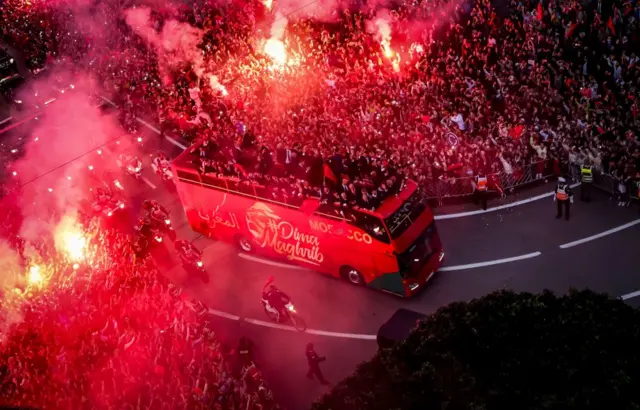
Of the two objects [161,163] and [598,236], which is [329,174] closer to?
[598,236]

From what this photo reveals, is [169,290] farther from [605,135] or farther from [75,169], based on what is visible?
[605,135]

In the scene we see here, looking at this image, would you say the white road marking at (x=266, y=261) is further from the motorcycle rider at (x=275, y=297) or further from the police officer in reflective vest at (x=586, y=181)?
the police officer in reflective vest at (x=586, y=181)

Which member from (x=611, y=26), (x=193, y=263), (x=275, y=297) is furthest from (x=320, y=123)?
(x=611, y=26)

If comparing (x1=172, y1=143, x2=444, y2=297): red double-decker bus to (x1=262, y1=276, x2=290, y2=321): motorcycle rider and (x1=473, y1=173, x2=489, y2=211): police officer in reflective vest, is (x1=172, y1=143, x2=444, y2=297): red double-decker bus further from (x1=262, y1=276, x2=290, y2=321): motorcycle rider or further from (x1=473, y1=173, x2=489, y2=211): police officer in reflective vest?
(x1=473, y1=173, x2=489, y2=211): police officer in reflective vest

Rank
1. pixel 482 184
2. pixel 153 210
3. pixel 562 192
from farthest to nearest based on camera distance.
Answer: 1. pixel 153 210
2. pixel 482 184
3. pixel 562 192

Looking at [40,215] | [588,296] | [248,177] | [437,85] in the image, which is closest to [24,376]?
[248,177]

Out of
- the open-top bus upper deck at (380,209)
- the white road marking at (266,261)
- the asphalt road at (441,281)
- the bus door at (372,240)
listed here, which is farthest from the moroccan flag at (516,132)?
the white road marking at (266,261)

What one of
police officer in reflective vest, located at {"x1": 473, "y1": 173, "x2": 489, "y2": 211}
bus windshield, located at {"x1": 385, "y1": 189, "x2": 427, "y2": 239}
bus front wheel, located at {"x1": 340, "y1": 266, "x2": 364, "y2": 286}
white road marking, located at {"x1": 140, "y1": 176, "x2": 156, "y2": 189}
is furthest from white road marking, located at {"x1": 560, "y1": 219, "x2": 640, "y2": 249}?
white road marking, located at {"x1": 140, "y1": 176, "x2": 156, "y2": 189}
